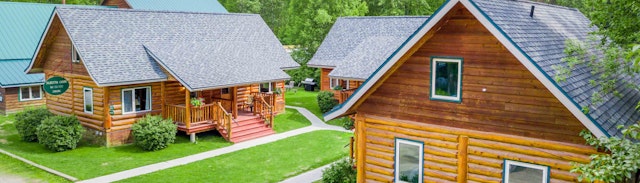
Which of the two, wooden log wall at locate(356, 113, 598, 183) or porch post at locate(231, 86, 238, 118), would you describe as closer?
wooden log wall at locate(356, 113, 598, 183)

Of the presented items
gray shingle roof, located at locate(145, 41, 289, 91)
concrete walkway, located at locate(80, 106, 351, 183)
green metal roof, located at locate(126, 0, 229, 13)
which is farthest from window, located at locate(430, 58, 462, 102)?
green metal roof, located at locate(126, 0, 229, 13)

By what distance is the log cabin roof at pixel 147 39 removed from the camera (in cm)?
2419

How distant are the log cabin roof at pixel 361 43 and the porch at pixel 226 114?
4.96 metres

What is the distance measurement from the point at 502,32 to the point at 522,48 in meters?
0.54

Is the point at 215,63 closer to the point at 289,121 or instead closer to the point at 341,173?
the point at 289,121

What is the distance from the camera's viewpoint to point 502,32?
11.8 m

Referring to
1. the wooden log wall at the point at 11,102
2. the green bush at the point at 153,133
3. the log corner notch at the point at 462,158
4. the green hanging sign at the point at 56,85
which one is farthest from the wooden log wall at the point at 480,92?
the wooden log wall at the point at 11,102

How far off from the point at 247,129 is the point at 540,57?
57.9 feet

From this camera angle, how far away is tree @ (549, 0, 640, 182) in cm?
992

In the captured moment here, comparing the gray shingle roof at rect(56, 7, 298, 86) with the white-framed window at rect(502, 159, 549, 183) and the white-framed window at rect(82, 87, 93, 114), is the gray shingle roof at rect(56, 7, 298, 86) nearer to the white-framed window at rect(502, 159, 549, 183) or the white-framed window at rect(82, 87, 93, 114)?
the white-framed window at rect(82, 87, 93, 114)

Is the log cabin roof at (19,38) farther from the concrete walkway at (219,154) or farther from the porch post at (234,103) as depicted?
the concrete walkway at (219,154)

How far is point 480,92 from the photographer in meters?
13.0

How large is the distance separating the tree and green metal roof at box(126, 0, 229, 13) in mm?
35021

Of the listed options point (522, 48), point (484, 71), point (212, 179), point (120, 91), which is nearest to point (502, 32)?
point (522, 48)
